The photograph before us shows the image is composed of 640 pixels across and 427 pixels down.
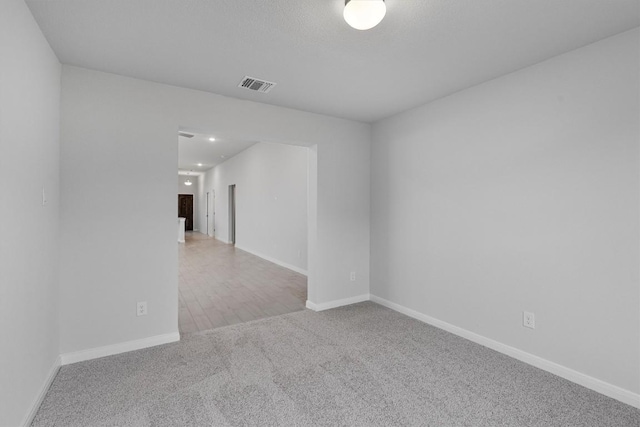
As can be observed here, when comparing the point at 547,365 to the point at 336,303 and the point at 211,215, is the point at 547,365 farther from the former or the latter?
the point at 211,215

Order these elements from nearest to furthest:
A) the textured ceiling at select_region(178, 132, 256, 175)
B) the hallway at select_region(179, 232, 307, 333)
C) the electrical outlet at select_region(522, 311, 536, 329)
Result: the electrical outlet at select_region(522, 311, 536, 329) → the hallway at select_region(179, 232, 307, 333) → the textured ceiling at select_region(178, 132, 256, 175)

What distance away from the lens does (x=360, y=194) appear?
13.3 feet

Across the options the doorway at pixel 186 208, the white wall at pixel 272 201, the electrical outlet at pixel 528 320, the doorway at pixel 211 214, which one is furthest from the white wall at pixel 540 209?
the doorway at pixel 186 208

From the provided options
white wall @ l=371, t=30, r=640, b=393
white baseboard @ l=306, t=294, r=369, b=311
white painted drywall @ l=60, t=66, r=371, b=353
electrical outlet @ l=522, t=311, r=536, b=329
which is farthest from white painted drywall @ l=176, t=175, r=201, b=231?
electrical outlet @ l=522, t=311, r=536, b=329

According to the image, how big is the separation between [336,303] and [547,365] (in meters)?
2.16

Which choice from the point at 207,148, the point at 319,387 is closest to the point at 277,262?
the point at 207,148

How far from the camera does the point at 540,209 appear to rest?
7.94ft

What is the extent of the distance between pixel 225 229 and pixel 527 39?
379 inches

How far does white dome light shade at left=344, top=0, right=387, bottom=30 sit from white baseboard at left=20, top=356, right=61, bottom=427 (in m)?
2.86

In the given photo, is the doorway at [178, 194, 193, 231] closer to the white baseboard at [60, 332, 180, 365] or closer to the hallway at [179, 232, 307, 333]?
the hallway at [179, 232, 307, 333]

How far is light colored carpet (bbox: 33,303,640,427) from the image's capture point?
1.83 metres

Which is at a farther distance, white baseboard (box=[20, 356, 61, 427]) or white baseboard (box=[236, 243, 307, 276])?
white baseboard (box=[236, 243, 307, 276])

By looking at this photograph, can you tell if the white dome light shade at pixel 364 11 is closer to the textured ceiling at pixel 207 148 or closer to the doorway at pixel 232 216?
the textured ceiling at pixel 207 148

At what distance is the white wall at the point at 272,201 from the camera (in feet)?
18.7
